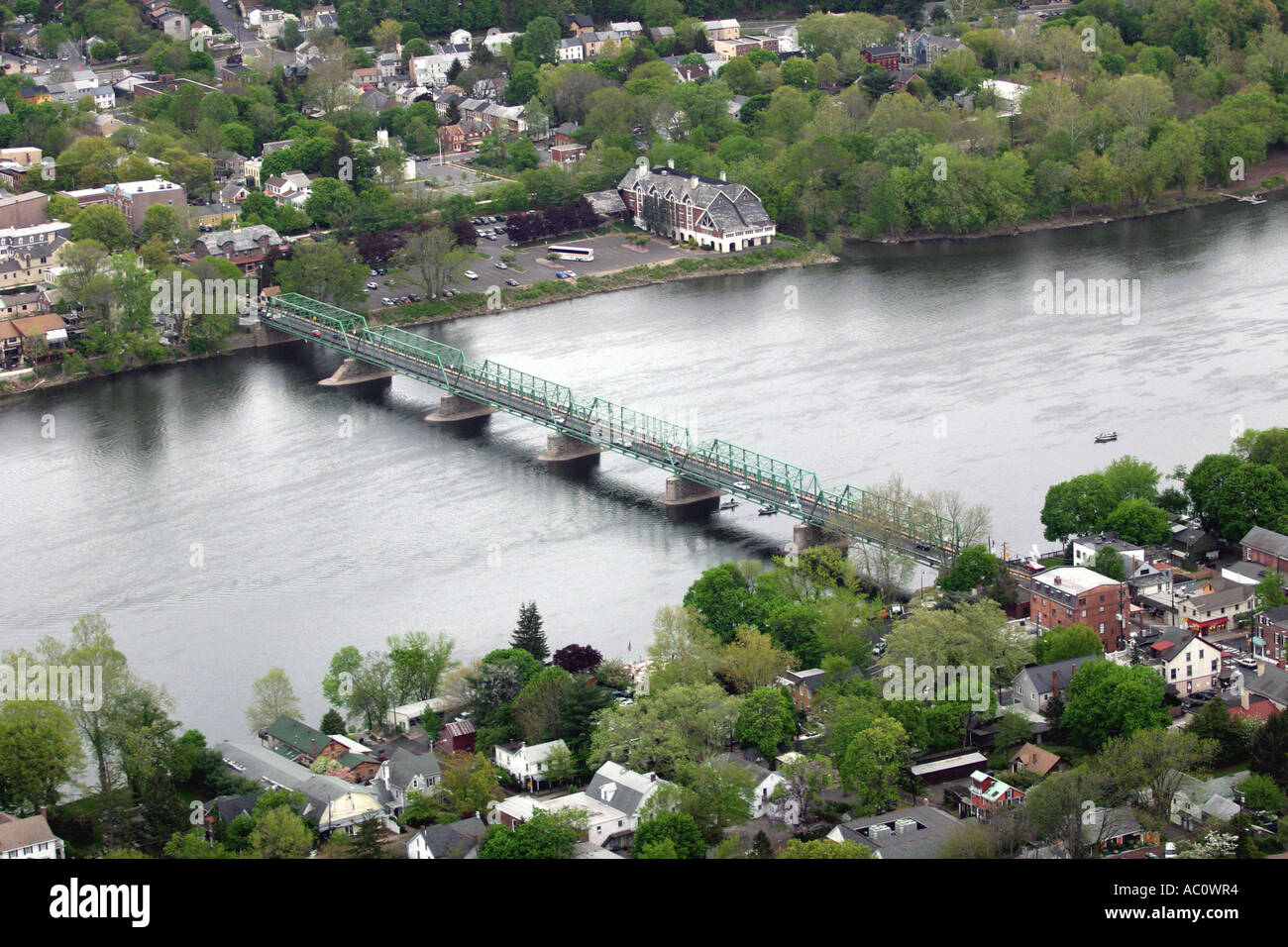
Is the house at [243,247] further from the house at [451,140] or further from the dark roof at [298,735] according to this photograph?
the dark roof at [298,735]

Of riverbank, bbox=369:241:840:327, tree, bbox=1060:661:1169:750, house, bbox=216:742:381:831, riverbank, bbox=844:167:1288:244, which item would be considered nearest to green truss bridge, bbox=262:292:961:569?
riverbank, bbox=369:241:840:327

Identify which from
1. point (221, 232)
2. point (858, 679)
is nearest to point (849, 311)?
point (221, 232)

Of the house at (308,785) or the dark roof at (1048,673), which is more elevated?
the dark roof at (1048,673)

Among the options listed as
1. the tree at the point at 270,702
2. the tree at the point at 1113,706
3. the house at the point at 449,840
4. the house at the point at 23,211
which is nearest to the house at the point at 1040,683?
the tree at the point at 1113,706

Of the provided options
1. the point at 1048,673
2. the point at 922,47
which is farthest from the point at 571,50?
the point at 1048,673

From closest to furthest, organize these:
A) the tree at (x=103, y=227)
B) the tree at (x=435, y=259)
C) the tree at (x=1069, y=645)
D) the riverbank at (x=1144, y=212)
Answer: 1. the tree at (x=1069, y=645)
2. the tree at (x=435, y=259)
3. the tree at (x=103, y=227)
4. the riverbank at (x=1144, y=212)

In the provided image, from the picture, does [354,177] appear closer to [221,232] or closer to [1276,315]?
[221,232]

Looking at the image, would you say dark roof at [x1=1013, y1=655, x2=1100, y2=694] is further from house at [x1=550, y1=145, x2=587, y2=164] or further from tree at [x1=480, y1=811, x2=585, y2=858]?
house at [x1=550, y1=145, x2=587, y2=164]

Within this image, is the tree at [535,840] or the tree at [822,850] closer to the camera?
the tree at [822,850]
